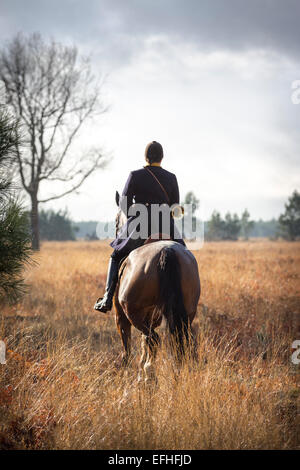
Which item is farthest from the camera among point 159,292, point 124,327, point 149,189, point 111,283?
point 124,327

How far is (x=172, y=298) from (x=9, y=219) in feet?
6.23

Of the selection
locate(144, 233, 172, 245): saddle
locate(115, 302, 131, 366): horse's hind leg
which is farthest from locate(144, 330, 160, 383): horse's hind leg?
locate(144, 233, 172, 245): saddle

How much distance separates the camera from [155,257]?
3.28m

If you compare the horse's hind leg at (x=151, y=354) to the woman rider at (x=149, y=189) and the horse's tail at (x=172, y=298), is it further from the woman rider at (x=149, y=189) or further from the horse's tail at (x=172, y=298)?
the woman rider at (x=149, y=189)

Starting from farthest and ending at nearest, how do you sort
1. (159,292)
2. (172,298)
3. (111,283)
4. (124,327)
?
(124,327)
(111,283)
(159,292)
(172,298)

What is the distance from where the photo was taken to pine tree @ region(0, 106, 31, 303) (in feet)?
11.5

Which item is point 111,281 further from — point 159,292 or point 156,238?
point 159,292

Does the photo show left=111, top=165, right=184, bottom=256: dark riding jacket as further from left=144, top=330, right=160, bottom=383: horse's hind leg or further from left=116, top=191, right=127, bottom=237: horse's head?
left=144, top=330, right=160, bottom=383: horse's hind leg

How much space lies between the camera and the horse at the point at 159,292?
3.00 metres

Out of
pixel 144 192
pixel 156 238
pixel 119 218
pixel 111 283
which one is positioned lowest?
pixel 111 283

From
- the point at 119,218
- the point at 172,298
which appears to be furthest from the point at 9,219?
A: the point at 172,298

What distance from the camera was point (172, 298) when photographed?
305cm

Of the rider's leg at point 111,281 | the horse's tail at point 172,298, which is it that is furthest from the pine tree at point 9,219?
the horse's tail at point 172,298
